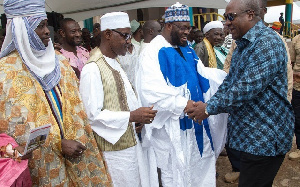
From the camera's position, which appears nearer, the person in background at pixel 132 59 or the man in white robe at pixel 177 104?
the man in white robe at pixel 177 104

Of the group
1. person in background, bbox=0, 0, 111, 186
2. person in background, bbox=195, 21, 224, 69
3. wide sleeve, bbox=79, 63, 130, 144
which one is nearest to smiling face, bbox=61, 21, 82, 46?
wide sleeve, bbox=79, 63, 130, 144

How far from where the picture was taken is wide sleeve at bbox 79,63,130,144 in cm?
Answer: 262

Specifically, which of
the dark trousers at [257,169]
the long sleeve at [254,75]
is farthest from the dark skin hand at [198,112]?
the dark trousers at [257,169]

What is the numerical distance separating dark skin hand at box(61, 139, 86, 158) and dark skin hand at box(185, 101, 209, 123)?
105 centimetres

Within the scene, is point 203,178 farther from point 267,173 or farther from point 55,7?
point 55,7

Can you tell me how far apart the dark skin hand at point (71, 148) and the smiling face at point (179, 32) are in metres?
1.51

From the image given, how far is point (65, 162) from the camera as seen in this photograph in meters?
2.38

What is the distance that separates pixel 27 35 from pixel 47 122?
22.7 inches

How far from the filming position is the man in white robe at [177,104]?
121 inches

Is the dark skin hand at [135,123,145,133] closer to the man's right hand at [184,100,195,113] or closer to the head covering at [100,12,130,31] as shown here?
the man's right hand at [184,100,195,113]

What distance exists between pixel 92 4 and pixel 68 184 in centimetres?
629

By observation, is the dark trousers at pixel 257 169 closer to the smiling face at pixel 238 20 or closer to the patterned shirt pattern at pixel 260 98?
the patterned shirt pattern at pixel 260 98

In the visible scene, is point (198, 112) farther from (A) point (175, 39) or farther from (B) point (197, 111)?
(A) point (175, 39)

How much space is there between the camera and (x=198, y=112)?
111 inches
